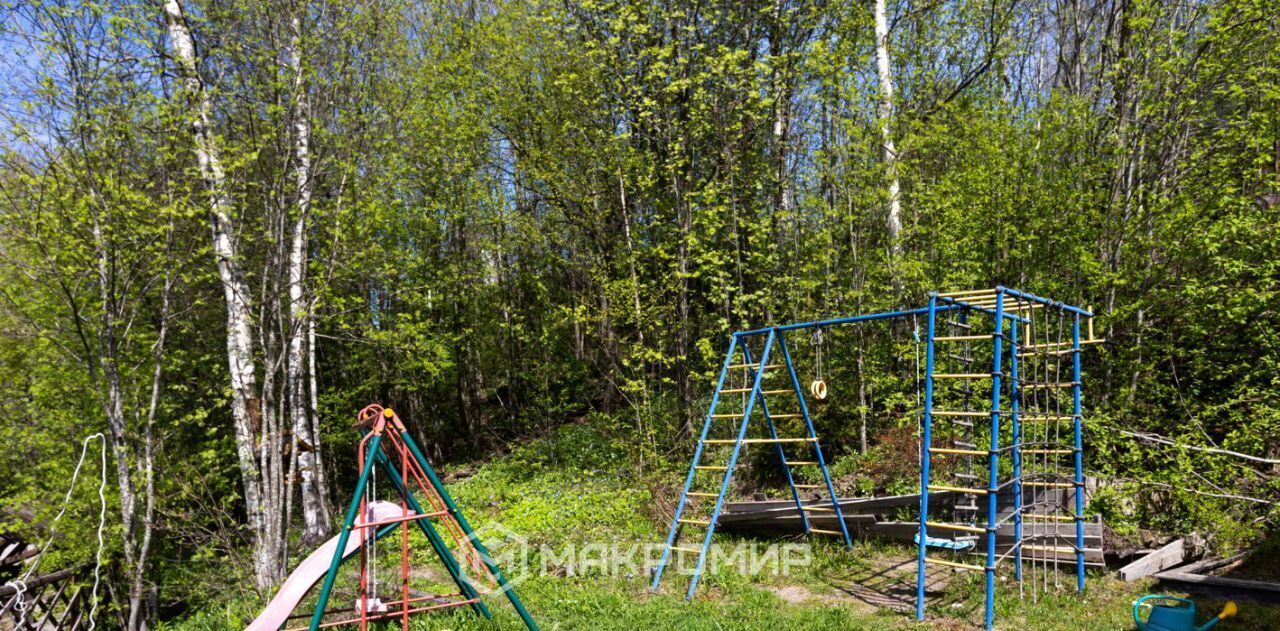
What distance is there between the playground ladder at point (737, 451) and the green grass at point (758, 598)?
332 millimetres

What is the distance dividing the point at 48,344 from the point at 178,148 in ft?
11.0

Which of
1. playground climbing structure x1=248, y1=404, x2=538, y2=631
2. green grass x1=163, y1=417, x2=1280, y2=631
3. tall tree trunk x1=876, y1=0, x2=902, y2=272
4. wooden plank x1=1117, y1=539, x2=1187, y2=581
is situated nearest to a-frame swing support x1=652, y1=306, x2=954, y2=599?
green grass x1=163, y1=417, x2=1280, y2=631

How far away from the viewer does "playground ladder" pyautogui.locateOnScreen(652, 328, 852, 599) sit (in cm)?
666

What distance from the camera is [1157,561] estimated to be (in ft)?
20.1

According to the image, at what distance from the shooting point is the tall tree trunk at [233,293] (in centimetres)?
682

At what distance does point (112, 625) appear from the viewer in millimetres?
8781

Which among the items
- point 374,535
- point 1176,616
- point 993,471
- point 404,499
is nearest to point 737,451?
point 993,471

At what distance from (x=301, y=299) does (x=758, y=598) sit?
7124 mm

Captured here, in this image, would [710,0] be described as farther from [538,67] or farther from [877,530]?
[877,530]

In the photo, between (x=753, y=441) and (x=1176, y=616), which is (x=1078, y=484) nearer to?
(x=1176, y=616)

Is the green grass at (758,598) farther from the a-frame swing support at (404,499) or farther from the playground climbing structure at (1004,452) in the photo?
the a-frame swing support at (404,499)

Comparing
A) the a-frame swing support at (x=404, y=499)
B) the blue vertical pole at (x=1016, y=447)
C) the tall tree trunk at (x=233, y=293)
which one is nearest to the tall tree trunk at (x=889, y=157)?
the blue vertical pole at (x=1016, y=447)

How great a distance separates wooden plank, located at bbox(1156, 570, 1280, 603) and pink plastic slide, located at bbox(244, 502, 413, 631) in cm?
605

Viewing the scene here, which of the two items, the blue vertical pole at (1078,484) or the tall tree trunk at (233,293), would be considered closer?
the blue vertical pole at (1078,484)
